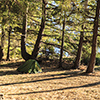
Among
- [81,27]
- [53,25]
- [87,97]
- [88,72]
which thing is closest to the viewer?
[87,97]

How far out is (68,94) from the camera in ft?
16.6

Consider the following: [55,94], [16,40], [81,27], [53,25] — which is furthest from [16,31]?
[55,94]

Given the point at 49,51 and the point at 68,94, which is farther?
the point at 49,51

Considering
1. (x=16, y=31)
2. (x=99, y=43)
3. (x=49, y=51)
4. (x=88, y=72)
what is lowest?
(x=88, y=72)

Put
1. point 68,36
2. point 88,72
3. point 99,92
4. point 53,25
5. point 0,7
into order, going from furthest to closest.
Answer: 1. point 53,25
2. point 68,36
3. point 88,72
4. point 0,7
5. point 99,92

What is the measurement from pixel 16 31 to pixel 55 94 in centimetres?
1156

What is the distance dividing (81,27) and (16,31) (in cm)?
788

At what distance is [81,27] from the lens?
11609 mm

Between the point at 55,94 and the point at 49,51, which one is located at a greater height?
the point at 49,51

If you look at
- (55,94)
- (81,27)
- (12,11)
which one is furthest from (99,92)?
(81,27)

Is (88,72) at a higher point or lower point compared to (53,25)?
lower

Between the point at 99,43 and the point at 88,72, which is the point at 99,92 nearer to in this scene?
the point at 88,72

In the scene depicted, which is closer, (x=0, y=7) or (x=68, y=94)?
(x=68, y=94)

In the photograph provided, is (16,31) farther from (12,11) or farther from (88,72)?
(88,72)
